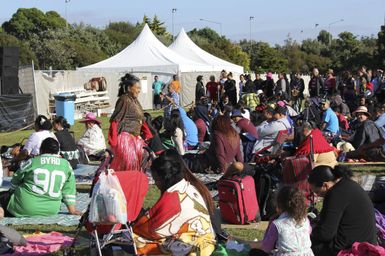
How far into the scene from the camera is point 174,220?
5.54 m

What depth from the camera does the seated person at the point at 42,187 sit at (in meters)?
8.02

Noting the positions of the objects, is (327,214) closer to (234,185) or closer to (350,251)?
(350,251)

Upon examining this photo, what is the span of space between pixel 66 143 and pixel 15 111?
1127 centimetres

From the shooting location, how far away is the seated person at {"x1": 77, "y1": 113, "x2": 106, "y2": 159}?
13.4m

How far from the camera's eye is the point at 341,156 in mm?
12602

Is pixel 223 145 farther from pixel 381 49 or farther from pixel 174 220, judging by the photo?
pixel 381 49

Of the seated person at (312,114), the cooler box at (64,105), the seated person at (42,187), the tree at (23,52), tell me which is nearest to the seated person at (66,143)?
the seated person at (42,187)

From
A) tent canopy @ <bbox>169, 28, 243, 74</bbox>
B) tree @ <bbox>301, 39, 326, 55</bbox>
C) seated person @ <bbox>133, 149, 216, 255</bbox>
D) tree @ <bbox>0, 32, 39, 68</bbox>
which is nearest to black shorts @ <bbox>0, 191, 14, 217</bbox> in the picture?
seated person @ <bbox>133, 149, 216, 255</bbox>

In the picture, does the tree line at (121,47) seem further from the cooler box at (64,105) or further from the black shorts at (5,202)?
the black shorts at (5,202)

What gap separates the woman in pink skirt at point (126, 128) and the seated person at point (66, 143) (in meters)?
3.25

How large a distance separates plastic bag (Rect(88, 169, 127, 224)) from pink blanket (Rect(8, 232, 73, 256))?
50.3 inches

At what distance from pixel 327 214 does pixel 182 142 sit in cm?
779

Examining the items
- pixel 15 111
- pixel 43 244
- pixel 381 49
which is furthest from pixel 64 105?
pixel 381 49

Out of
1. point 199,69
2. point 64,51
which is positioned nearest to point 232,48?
point 64,51
